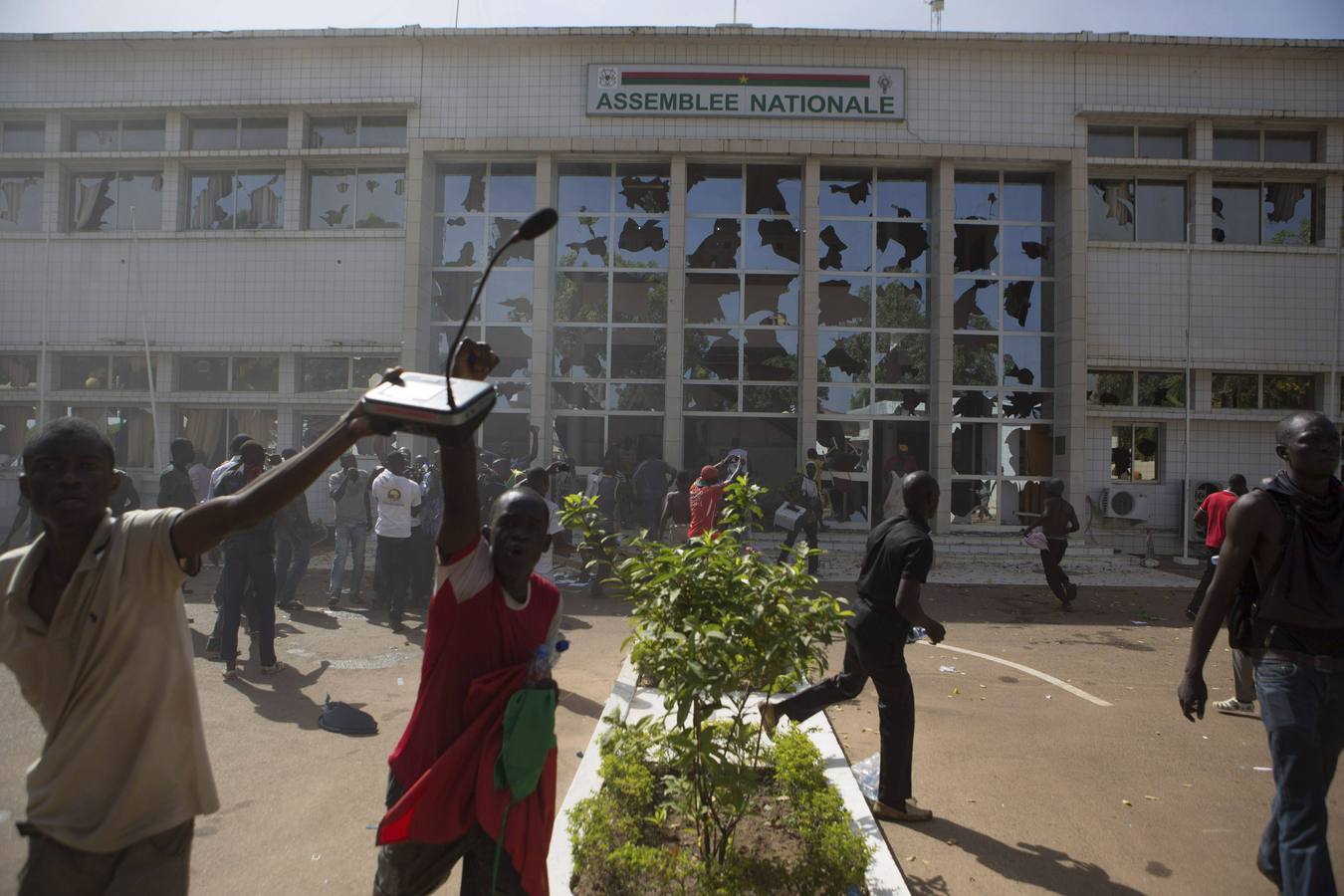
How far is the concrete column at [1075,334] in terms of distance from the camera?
1584cm

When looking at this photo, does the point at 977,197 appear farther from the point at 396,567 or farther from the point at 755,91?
the point at 396,567

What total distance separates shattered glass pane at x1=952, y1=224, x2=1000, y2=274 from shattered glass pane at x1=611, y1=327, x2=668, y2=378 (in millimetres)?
6530

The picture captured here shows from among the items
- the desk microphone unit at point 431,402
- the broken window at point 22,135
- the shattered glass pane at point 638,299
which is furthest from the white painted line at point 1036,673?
the broken window at point 22,135

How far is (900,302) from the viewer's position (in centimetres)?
1672

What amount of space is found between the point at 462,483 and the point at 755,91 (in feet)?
51.5

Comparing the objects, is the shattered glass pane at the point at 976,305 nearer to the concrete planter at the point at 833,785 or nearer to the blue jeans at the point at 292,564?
the concrete planter at the point at 833,785

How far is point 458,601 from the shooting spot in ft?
8.01

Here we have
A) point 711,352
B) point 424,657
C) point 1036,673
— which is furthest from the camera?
point 711,352

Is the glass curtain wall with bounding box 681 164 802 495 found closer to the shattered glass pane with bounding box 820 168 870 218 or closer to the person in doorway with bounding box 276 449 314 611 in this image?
the shattered glass pane with bounding box 820 168 870 218

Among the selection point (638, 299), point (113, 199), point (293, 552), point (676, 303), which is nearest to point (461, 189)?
point (638, 299)

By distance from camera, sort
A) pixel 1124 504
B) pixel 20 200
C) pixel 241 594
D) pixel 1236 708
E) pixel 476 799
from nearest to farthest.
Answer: pixel 476 799
pixel 1236 708
pixel 241 594
pixel 1124 504
pixel 20 200

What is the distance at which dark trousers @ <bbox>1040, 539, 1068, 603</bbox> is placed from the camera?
10.6 meters

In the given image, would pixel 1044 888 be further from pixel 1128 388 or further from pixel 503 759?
pixel 1128 388

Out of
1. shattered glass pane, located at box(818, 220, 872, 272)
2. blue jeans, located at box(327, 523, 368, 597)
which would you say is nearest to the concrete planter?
blue jeans, located at box(327, 523, 368, 597)
